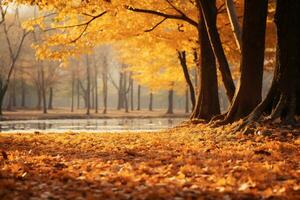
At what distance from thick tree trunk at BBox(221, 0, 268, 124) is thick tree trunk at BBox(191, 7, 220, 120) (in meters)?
4.44

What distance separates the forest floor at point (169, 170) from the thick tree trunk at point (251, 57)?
5.62ft

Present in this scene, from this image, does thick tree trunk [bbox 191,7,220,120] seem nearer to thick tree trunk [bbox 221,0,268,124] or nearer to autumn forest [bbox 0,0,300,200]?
autumn forest [bbox 0,0,300,200]

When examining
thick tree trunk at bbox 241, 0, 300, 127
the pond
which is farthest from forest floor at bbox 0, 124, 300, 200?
the pond

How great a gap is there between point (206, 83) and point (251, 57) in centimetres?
493

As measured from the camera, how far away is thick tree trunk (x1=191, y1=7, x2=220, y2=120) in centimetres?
1647

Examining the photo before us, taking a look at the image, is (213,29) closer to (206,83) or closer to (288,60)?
(206,83)

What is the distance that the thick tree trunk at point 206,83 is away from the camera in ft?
54.0

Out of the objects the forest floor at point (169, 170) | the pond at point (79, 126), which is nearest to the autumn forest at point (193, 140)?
the forest floor at point (169, 170)

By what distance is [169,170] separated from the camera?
262 inches

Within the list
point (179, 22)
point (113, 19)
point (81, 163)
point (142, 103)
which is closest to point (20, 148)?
point (81, 163)

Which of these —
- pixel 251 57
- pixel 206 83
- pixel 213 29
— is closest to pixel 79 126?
pixel 206 83

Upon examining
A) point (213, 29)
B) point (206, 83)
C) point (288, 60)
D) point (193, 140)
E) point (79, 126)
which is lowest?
point (79, 126)

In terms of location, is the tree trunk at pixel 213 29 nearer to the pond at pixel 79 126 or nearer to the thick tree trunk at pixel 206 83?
the thick tree trunk at pixel 206 83

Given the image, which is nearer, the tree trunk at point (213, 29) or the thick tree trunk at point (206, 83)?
the tree trunk at point (213, 29)
